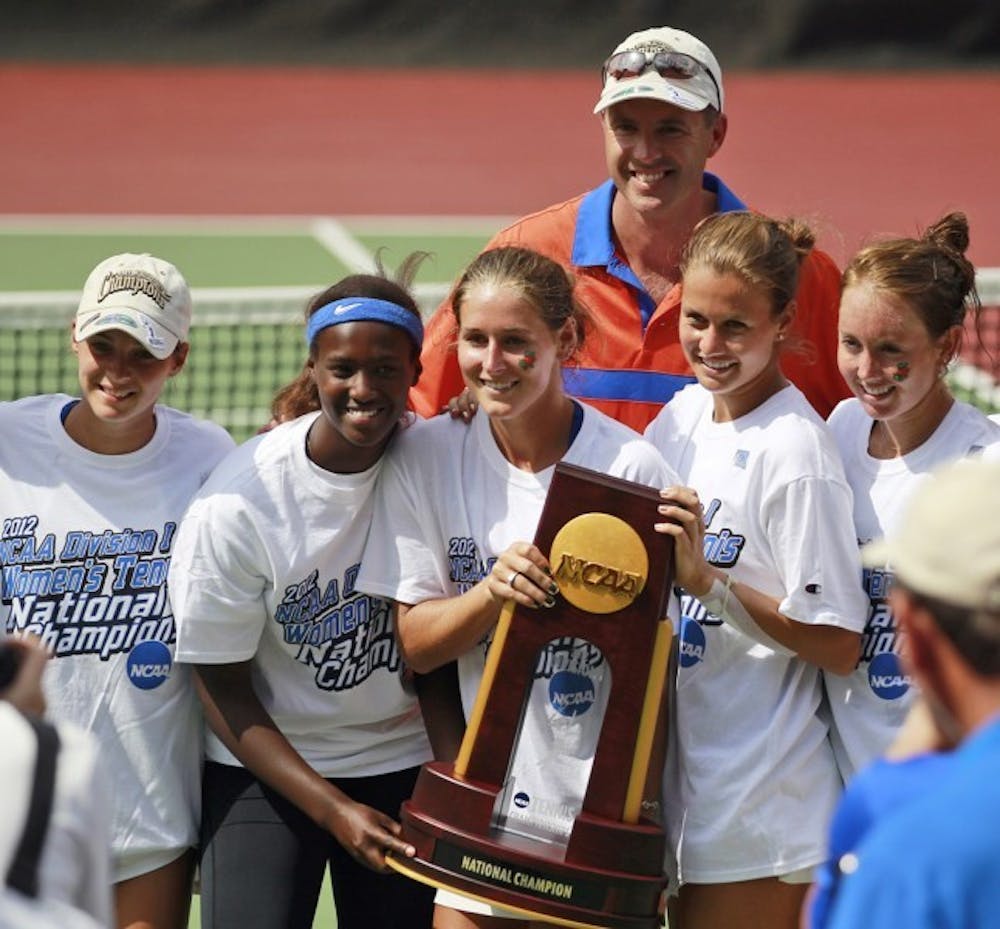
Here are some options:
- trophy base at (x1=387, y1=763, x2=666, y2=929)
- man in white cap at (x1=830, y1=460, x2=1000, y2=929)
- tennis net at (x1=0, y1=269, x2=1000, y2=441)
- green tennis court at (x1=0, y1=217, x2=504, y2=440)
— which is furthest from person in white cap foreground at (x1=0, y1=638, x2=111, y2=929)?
tennis net at (x1=0, y1=269, x2=1000, y2=441)

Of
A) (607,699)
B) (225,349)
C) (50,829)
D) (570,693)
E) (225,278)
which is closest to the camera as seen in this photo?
(50,829)

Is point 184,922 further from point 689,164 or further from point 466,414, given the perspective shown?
point 689,164

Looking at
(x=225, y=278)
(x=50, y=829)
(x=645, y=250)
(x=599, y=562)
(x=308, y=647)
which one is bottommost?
(x=50, y=829)

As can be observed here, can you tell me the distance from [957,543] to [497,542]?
6.44 ft

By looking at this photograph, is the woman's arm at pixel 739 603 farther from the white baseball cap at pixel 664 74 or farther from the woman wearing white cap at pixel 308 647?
the white baseball cap at pixel 664 74

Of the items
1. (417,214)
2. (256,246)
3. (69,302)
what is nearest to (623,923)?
(69,302)

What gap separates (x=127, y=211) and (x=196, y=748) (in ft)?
42.6

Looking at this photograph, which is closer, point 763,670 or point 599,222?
point 763,670

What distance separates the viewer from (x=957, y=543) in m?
2.45

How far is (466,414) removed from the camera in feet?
15.0

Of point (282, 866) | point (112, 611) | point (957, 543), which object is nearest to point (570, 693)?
point (282, 866)

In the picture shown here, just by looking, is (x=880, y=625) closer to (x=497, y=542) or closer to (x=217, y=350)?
(x=497, y=542)

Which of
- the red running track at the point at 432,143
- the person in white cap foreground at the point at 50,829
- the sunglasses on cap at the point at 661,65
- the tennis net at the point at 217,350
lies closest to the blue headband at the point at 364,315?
the sunglasses on cap at the point at 661,65

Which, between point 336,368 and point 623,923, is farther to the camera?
point 336,368
